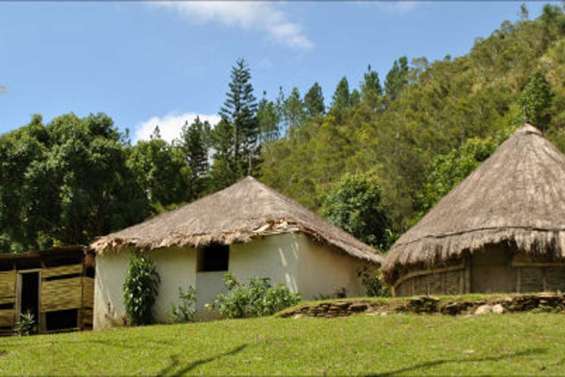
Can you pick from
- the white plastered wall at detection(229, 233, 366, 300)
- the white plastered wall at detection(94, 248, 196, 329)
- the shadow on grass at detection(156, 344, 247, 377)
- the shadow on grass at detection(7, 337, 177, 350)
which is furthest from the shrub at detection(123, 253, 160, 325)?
the shadow on grass at detection(156, 344, 247, 377)

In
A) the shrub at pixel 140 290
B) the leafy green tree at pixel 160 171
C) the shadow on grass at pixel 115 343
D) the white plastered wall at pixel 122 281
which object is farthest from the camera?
the leafy green tree at pixel 160 171

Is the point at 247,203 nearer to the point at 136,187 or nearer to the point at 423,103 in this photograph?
the point at 136,187

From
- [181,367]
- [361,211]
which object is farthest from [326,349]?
[361,211]

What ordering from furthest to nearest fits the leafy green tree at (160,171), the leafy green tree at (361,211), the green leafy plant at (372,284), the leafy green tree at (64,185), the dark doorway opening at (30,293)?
the leafy green tree at (160,171) < the leafy green tree at (361,211) < the leafy green tree at (64,185) < the dark doorway opening at (30,293) < the green leafy plant at (372,284)

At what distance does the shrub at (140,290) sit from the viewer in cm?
1969

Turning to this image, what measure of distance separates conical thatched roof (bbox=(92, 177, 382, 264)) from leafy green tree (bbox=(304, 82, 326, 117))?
59124mm

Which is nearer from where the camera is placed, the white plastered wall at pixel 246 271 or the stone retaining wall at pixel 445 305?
the stone retaining wall at pixel 445 305

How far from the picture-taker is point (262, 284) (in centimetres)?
1806

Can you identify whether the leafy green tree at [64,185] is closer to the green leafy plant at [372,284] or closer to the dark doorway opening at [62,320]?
the dark doorway opening at [62,320]

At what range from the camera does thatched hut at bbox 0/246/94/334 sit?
71.4 ft

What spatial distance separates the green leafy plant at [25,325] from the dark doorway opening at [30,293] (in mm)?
578

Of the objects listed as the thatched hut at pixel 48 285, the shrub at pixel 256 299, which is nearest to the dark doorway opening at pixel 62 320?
the thatched hut at pixel 48 285

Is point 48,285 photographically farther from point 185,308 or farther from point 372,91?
point 372,91

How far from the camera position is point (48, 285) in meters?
21.8
